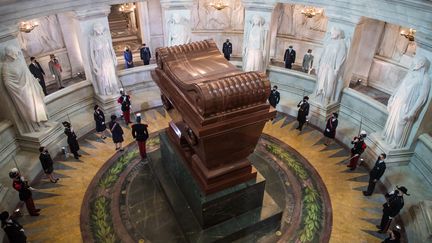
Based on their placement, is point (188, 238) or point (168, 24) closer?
point (188, 238)

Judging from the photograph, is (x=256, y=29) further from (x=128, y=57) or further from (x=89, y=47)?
(x=89, y=47)

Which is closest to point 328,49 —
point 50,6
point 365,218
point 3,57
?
point 365,218

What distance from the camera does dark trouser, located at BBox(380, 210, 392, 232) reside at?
6.37 metres

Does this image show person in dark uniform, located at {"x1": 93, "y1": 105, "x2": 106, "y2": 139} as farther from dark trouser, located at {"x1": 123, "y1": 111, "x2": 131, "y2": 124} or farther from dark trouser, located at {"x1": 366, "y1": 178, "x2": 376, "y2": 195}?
dark trouser, located at {"x1": 366, "y1": 178, "x2": 376, "y2": 195}

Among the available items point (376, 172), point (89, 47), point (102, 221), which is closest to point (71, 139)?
point (102, 221)

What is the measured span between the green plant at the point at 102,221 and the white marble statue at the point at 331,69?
6.77m

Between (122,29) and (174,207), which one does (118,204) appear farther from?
(122,29)

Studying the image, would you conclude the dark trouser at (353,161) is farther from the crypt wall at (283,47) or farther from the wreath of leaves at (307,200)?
the wreath of leaves at (307,200)

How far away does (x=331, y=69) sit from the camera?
30.2 feet

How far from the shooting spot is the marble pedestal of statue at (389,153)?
26.1 ft

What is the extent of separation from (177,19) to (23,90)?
193 inches

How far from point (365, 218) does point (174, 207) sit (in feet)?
13.6

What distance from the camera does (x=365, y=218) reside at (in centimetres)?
693

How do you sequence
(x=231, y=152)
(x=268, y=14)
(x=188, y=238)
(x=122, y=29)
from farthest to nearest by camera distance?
(x=122, y=29), (x=268, y=14), (x=188, y=238), (x=231, y=152)
